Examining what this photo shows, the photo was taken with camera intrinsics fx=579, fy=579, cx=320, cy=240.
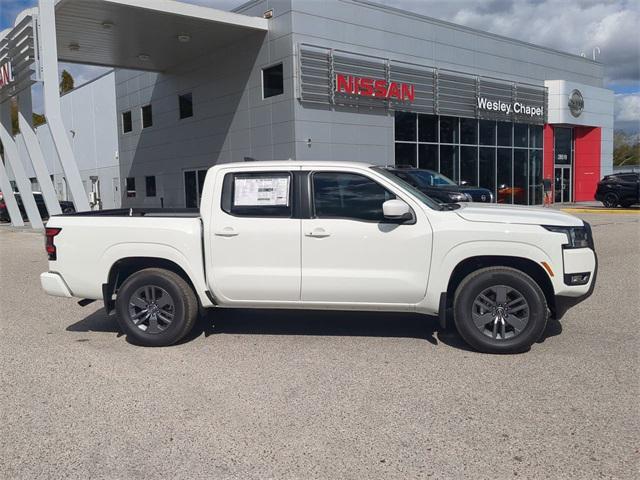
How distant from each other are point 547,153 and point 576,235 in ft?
89.3

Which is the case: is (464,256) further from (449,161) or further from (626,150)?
(626,150)

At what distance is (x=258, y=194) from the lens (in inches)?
226

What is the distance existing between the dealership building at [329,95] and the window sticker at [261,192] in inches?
360

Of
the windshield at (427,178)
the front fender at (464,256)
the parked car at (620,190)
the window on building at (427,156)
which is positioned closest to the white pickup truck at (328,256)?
the front fender at (464,256)

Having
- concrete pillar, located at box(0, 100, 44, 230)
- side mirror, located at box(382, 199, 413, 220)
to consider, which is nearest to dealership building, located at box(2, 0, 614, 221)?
concrete pillar, located at box(0, 100, 44, 230)

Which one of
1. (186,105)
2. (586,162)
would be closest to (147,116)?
(186,105)

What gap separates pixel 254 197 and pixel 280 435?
2.63 m

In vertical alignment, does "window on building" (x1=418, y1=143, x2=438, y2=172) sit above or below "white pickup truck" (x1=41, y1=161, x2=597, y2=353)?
above

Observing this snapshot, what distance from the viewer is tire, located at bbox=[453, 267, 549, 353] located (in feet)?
17.3

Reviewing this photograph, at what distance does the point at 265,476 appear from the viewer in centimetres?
328

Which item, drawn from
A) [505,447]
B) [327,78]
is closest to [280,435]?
[505,447]

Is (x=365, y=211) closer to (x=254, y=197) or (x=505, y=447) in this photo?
(x=254, y=197)

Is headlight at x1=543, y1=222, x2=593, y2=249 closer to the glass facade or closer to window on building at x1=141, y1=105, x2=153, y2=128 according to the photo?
the glass facade

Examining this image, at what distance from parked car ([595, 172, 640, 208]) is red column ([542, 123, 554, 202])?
3619mm
